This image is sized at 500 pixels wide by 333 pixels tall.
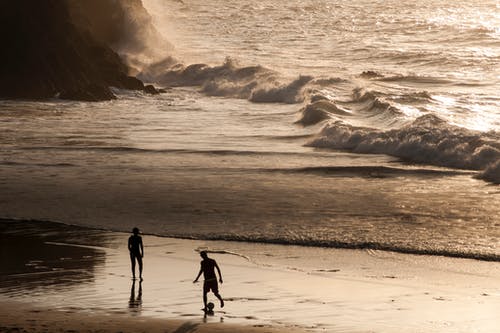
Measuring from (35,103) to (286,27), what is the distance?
37.6m

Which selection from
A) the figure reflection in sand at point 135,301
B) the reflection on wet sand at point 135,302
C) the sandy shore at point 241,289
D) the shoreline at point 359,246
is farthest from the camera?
the shoreline at point 359,246

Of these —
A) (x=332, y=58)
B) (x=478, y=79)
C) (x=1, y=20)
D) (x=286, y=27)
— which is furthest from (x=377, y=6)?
(x=1, y=20)

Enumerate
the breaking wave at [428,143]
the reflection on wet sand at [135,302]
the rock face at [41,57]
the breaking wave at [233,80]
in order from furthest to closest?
the breaking wave at [233,80] < the rock face at [41,57] < the breaking wave at [428,143] < the reflection on wet sand at [135,302]

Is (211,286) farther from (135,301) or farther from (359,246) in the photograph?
(359,246)

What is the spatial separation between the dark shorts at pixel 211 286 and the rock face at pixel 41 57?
99.0 ft

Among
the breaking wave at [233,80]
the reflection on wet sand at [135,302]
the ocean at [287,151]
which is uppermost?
the breaking wave at [233,80]

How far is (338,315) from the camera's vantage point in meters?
15.2

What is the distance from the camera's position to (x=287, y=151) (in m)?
32.3

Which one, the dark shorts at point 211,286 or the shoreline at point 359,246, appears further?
the shoreline at point 359,246

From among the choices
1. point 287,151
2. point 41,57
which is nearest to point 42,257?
point 287,151

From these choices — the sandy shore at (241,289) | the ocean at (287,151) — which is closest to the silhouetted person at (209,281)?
the sandy shore at (241,289)

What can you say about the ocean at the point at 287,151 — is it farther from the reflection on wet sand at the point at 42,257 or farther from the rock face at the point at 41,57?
the rock face at the point at 41,57

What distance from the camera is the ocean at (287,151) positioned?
22.1 meters

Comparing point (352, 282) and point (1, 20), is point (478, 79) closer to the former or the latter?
point (1, 20)
